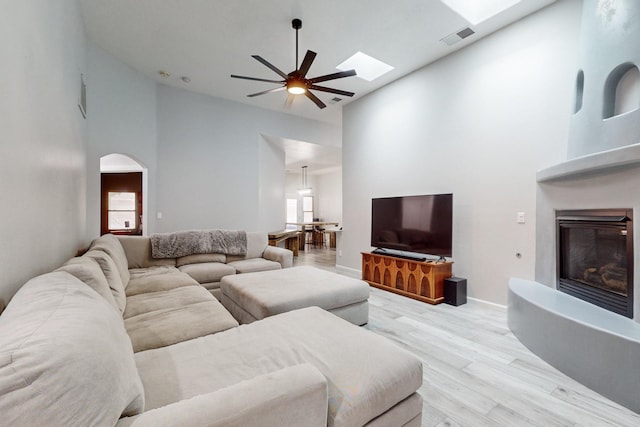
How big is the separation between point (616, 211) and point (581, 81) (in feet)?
4.35

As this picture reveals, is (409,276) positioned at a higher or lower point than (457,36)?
lower

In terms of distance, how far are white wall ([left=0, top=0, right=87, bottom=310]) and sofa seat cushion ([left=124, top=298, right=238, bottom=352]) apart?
0.60 m

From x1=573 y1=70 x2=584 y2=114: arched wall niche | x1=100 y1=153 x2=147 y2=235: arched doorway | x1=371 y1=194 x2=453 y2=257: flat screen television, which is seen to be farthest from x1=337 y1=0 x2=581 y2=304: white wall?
x1=100 y1=153 x2=147 y2=235: arched doorway

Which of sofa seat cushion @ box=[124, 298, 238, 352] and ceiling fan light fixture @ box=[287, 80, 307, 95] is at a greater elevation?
ceiling fan light fixture @ box=[287, 80, 307, 95]

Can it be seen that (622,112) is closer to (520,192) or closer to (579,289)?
(520,192)

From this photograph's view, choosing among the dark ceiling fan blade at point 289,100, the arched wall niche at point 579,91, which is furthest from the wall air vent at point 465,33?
the dark ceiling fan blade at point 289,100

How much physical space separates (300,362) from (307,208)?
11.6 m

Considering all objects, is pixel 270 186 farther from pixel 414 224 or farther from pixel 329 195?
pixel 329 195

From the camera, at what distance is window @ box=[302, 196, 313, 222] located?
12.8 metres

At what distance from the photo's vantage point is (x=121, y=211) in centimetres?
734

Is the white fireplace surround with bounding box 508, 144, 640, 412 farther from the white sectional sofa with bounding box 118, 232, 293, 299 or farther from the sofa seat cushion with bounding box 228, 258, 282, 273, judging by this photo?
the white sectional sofa with bounding box 118, 232, 293, 299

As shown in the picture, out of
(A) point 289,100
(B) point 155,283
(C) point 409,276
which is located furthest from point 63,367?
(A) point 289,100

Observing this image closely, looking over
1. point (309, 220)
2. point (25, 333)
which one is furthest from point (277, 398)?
point (309, 220)

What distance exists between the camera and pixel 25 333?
0.71m
